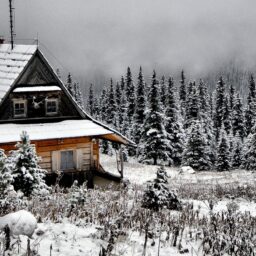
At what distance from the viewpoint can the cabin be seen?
2206cm

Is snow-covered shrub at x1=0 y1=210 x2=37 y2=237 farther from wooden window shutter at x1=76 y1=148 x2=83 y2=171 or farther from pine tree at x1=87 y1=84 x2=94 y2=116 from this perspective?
pine tree at x1=87 y1=84 x2=94 y2=116

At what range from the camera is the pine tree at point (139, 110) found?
232 ft

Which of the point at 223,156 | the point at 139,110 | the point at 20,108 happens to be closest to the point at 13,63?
the point at 20,108

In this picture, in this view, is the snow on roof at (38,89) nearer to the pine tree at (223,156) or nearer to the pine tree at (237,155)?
the pine tree at (223,156)

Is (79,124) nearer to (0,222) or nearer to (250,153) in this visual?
(0,222)

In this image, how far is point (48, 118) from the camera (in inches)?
910

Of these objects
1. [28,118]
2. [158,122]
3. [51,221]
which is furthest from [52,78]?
[158,122]

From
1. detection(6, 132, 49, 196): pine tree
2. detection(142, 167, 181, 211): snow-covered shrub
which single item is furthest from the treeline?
detection(142, 167, 181, 211): snow-covered shrub

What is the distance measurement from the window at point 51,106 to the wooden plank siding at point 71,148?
1876mm

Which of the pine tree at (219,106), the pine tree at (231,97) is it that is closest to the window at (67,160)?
the pine tree at (219,106)

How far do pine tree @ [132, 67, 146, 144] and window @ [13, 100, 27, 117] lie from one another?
152ft

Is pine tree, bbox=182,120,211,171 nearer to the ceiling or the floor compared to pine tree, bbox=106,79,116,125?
nearer to the floor

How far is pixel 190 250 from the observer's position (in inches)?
230

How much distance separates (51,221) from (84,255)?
1.45m
